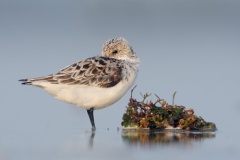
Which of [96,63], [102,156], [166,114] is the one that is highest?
[96,63]

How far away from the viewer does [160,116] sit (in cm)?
1011

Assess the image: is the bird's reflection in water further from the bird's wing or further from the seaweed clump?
the bird's wing

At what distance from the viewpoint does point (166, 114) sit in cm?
1018

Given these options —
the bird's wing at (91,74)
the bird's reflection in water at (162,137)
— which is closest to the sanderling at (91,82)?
the bird's wing at (91,74)

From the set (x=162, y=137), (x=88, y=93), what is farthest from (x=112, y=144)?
(x=88, y=93)

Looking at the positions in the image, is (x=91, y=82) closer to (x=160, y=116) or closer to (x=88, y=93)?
(x=88, y=93)

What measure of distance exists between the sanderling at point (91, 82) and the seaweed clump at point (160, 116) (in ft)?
1.93

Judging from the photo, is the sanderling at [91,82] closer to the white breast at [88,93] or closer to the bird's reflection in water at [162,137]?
the white breast at [88,93]

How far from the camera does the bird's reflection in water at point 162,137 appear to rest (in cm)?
878

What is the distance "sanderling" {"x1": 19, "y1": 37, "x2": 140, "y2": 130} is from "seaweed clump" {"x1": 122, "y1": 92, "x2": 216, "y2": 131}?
589 mm

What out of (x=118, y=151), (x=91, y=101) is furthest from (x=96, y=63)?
(x=118, y=151)

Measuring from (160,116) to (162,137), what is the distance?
32.9 inches
